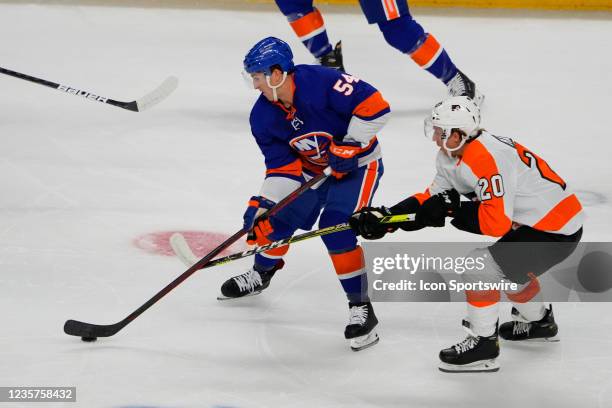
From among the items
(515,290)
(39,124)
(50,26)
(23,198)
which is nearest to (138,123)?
(39,124)

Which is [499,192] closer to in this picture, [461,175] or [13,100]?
[461,175]

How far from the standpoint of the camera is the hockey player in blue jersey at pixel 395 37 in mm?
5141

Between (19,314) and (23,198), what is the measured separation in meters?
1.10

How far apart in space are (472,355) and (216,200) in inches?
65.5

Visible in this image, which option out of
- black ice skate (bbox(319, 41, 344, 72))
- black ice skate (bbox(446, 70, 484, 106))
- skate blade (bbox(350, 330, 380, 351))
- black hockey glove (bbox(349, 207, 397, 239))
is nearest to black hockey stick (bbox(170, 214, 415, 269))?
black hockey glove (bbox(349, 207, 397, 239))

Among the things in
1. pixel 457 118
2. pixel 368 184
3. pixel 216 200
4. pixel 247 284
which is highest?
pixel 457 118

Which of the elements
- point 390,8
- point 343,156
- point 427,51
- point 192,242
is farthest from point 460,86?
point 343,156

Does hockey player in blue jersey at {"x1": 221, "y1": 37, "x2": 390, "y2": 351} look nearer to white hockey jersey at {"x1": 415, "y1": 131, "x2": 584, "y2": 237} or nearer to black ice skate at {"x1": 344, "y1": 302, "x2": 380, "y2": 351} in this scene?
black ice skate at {"x1": 344, "y1": 302, "x2": 380, "y2": 351}

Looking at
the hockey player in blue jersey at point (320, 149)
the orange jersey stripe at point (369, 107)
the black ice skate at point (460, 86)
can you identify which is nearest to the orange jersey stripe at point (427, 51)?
the black ice skate at point (460, 86)

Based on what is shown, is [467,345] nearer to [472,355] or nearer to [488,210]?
[472,355]

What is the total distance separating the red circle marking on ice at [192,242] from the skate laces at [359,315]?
0.81 meters

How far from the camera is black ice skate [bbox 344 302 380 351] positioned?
10.6 ft

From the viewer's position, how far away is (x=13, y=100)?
5.57 metres

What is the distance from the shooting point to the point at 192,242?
4.01 m
